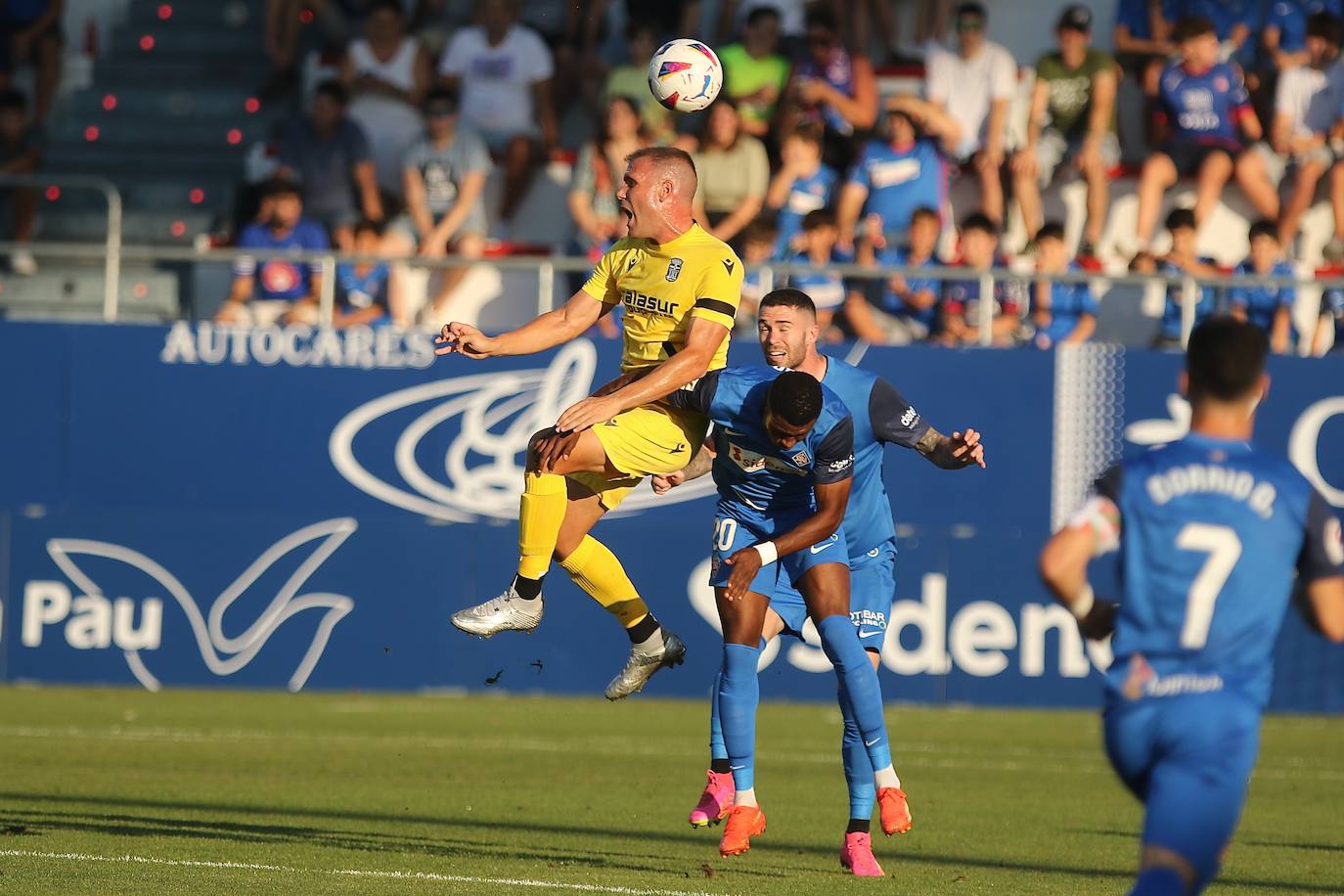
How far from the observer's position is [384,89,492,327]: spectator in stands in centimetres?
1933

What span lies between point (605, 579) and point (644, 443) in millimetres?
822

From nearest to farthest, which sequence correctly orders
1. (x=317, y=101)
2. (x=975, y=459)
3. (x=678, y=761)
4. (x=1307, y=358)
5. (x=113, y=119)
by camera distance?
(x=975, y=459), (x=678, y=761), (x=1307, y=358), (x=317, y=101), (x=113, y=119)

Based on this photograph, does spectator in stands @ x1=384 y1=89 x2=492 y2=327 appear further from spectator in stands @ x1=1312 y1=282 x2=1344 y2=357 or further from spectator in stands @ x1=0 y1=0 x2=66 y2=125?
spectator in stands @ x1=1312 y1=282 x2=1344 y2=357

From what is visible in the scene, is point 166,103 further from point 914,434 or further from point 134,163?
point 914,434

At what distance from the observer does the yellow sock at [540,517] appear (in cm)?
988

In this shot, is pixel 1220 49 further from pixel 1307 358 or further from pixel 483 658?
pixel 483 658

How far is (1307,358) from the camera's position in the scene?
60.2 ft

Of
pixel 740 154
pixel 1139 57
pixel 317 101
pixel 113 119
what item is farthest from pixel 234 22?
pixel 1139 57

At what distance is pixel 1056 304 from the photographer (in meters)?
18.7

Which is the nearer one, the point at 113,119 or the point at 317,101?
the point at 317,101

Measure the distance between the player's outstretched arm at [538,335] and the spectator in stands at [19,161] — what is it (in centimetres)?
1144

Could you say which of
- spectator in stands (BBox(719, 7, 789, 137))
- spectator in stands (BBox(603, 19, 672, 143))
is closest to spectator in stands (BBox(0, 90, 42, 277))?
spectator in stands (BBox(603, 19, 672, 143))

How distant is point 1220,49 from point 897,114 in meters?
3.46

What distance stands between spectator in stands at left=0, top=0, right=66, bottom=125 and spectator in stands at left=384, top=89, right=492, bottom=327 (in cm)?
511
